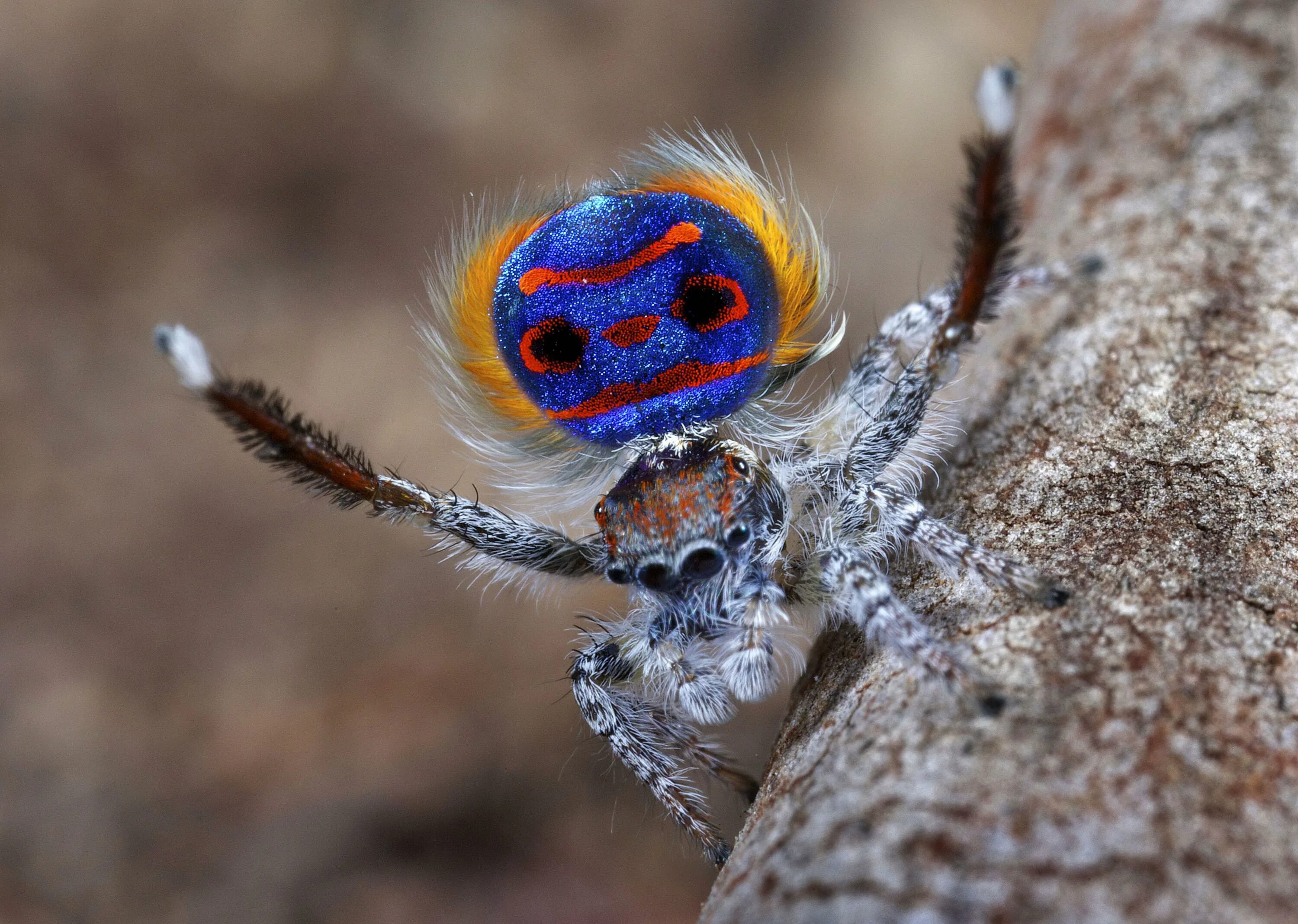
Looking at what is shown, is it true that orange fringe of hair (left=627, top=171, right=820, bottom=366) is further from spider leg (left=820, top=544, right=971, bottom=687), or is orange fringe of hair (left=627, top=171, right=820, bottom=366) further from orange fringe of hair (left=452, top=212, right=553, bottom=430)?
spider leg (left=820, top=544, right=971, bottom=687)

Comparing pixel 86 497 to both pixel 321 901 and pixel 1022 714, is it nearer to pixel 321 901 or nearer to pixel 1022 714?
pixel 321 901

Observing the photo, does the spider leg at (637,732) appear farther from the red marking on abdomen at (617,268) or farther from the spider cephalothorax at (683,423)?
the red marking on abdomen at (617,268)

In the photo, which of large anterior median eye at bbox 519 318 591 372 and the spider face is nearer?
the spider face

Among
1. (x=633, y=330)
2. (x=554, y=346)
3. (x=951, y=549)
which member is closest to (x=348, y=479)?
(x=554, y=346)

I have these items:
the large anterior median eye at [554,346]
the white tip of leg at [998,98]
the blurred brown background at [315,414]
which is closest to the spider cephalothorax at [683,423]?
the large anterior median eye at [554,346]

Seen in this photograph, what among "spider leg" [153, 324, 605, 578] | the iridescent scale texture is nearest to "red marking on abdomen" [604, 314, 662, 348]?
the iridescent scale texture

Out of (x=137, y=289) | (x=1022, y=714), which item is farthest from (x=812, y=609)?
(x=137, y=289)
